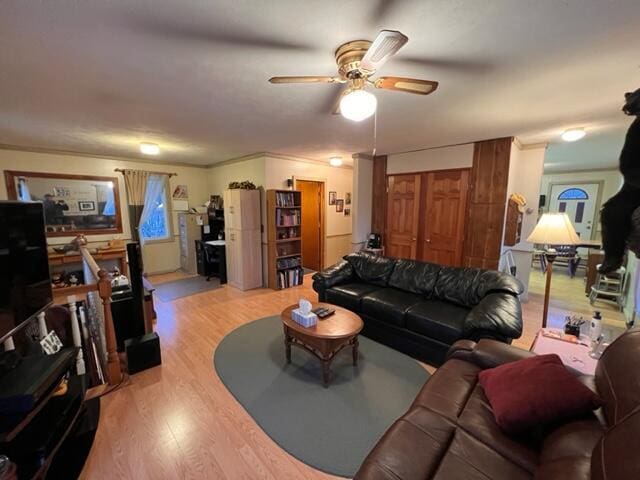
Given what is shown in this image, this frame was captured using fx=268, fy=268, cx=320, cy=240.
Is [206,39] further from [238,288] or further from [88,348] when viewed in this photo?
[238,288]

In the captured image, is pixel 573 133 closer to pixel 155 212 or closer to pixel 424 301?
pixel 424 301

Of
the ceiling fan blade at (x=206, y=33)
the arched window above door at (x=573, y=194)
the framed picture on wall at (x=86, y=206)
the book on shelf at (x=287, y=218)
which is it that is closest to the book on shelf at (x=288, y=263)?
the book on shelf at (x=287, y=218)

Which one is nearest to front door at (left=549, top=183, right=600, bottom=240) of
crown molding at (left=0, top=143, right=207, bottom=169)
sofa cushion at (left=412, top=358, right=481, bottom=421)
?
sofa cushion at (left=412, top=358, right=481, bottom=421)

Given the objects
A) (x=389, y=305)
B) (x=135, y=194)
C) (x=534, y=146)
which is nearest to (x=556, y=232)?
(x=389, y=305)

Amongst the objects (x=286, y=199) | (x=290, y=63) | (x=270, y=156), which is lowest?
(x=286, y=199)

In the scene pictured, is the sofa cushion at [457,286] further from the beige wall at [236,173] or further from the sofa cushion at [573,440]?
the beige wall at [236,173]

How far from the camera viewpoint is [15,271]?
1.54 m

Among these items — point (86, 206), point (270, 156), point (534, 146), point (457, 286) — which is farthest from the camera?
point (86, 206)

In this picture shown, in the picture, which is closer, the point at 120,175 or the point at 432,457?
the point at 432,457

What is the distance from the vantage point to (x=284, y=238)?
4.88 metres

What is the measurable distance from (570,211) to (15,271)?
10.1 metres

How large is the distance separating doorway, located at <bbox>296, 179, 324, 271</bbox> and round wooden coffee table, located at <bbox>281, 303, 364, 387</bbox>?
340cm

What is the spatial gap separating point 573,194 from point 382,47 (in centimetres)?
849

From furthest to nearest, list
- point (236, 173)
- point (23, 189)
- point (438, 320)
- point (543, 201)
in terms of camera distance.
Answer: point (543, 201), point (236, 173), point (23, 189), point (438, 320)
